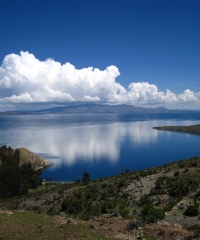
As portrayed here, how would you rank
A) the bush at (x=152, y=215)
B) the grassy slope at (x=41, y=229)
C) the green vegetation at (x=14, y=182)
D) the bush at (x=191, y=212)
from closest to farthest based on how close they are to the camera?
1. the grassy slope at (x=41, y=229)
2. the bush at (x=152, y=215)
3. the bush at (x=191, y=212)
4. the green vegetation at (x=14, y=182)

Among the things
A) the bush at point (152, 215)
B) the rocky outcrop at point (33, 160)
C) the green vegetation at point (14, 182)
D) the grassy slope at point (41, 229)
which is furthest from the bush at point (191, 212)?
the rocky outcrop at point (33, 160)

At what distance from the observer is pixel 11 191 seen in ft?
182

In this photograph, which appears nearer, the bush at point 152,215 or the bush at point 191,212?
the bush at point 152,215

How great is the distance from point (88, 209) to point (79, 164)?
6496cm

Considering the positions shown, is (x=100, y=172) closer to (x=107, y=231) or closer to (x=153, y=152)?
(x=153, y=152)

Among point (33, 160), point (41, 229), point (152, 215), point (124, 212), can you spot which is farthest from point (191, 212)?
point (33, 160)

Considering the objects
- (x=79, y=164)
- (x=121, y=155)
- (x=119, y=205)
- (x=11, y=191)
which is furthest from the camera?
(x=121, y=155)

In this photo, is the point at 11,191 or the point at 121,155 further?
the point at 121,155

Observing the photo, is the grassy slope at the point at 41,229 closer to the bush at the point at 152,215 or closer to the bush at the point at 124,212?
the bush at the point at 124,212

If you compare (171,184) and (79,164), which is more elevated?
(171,184)

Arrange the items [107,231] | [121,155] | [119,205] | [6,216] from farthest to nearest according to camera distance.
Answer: [121,155], [119,205], [6,216], [107,231]

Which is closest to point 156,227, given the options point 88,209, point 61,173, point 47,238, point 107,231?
point 107,231

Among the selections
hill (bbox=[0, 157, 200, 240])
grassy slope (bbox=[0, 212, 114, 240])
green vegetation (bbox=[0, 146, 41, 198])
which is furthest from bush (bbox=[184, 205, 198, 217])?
green vegetation (bbox=[0, 146, 41, 198])

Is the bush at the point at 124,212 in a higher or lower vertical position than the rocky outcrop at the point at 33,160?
higher
